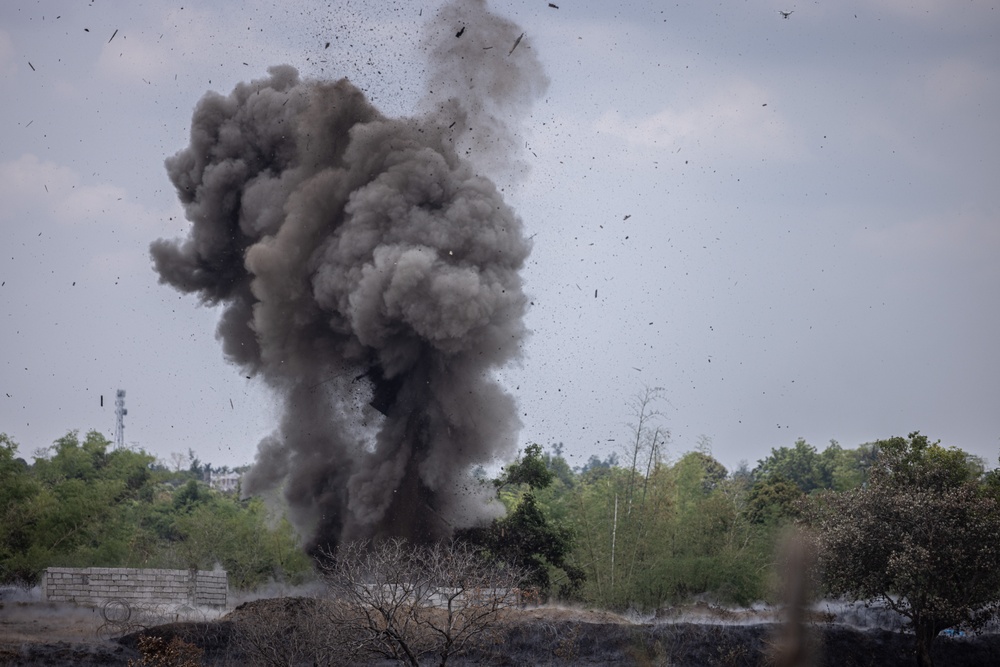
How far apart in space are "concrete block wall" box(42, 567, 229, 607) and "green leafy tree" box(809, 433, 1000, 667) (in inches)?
613

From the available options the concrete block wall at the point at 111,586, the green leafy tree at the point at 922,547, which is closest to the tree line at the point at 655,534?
the green leafy tree at the point at 922,547

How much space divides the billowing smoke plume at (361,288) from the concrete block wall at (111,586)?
191 inches

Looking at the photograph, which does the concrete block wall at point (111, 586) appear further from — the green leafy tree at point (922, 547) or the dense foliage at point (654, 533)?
the green leafy tree at point (922, 547)

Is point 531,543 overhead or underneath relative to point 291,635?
overhead

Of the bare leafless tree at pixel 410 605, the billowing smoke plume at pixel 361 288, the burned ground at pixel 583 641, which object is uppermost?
the billowing smoke plume at pixel 361 288

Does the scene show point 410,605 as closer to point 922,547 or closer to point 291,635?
point 291,635

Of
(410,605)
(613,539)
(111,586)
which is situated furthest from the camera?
(613,539)

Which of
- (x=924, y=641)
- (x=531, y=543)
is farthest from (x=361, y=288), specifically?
(x=924, y=641)

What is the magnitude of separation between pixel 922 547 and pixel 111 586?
743 inches

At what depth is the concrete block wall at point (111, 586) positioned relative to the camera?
26.9 meters

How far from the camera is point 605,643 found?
25688mm

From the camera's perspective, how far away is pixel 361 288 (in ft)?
97.7

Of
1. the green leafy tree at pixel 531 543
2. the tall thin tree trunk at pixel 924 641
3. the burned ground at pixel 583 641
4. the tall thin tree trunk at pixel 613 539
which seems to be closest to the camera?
the tall thin tree trunk at pixel 924 641

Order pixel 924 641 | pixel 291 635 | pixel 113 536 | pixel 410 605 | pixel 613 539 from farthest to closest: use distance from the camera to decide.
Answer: pixel 113 536 < pixel 613 539 < pixel 924 641 < pixel 291 635 < pixel 410 605
